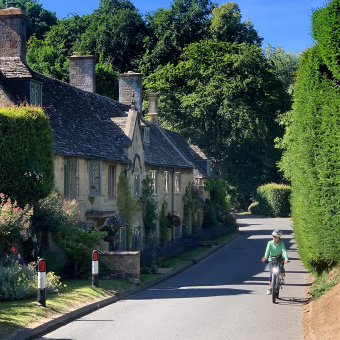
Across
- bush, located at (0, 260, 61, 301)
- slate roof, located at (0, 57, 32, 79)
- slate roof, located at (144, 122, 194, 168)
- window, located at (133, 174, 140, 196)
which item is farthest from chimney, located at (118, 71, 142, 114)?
bush, located at (0, 260, 61, 301)

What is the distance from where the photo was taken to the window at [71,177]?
80.4 ft

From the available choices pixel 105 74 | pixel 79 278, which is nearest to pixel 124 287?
pixel 79 278

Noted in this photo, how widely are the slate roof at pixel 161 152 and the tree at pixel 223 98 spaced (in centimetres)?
2038

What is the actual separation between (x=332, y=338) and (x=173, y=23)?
203 feet

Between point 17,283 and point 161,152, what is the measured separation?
937 inches

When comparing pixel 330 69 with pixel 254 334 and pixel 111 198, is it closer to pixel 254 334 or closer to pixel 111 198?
pixel 254 334

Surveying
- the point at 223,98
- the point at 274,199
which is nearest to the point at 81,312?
the point at 223,98

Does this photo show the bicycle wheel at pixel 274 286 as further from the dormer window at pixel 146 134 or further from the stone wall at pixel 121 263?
the dormer window at pixel 146 134

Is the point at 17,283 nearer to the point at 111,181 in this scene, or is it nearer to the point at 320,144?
the point at 320,144

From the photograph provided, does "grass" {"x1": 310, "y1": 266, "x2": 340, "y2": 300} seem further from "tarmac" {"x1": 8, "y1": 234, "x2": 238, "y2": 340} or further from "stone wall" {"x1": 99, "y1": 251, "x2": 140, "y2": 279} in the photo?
"stone wall" {"x1": 99, "y1": 251, "x2": 140, "y2": 279}

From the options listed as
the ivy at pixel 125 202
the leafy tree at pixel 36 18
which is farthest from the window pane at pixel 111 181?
the leafy tree at pixel 36 18

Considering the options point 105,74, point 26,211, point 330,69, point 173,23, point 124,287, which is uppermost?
point 173,23

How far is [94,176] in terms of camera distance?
27.1m

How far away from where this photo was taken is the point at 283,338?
1209cm
